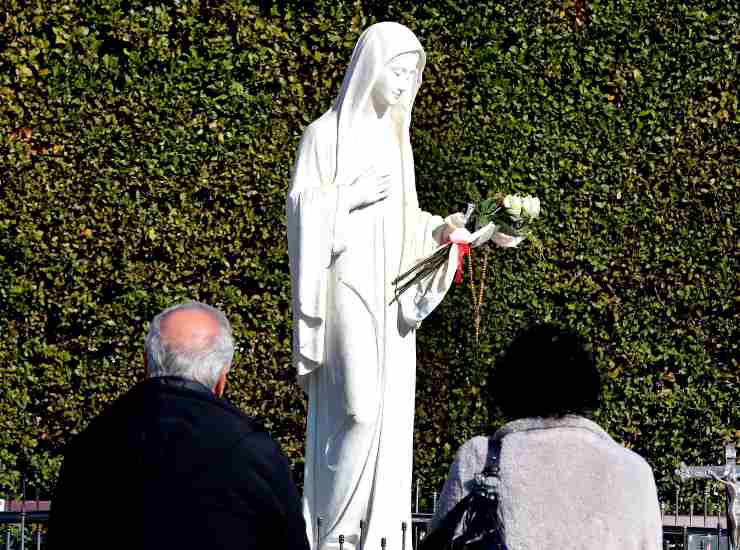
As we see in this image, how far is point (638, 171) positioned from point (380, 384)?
350 centimetres

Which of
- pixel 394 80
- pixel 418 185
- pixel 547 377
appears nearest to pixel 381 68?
pixel 394 80

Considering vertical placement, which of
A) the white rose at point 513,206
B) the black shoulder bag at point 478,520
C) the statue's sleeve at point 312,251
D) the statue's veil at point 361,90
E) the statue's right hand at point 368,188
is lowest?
the black shoulder bag at point 478,520

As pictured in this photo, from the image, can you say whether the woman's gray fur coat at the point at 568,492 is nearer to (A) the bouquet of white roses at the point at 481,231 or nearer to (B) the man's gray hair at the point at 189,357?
(B) the man's gray hair at the point at 189,357

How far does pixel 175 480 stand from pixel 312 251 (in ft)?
9.26

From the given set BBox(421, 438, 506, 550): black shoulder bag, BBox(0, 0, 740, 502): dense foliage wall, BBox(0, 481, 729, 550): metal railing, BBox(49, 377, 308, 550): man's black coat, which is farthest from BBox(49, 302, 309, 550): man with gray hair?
BBox(0, 0, 740, 502): dense foliage wall

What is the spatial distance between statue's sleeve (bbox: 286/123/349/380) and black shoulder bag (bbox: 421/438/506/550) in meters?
2.80

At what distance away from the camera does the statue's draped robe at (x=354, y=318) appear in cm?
604

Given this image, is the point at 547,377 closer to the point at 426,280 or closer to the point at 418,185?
the point at 426,280

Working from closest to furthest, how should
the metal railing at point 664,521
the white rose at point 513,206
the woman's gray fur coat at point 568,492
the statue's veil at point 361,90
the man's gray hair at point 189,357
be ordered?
the woman's gray fur coat at point 568,492 < the man's gray hair at point 189,357 < the statue's veil at point 361,90 < the white rose at point 513,206 < the metal railing at point 664,521

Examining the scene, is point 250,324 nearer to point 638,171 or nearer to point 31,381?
point 31,381

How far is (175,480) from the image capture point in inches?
127

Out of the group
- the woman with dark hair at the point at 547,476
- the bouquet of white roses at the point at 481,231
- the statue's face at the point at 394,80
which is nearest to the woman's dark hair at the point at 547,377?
the woman with dark hair at the point at 547,476

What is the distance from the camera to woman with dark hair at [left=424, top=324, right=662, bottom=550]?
3205 mm

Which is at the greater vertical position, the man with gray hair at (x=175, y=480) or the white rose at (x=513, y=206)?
the white rose at (x=513, y=206)
